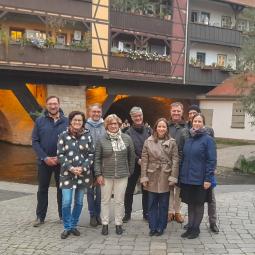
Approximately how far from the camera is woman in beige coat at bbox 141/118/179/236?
242 inches

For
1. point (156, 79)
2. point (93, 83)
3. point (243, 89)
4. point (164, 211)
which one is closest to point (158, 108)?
point (156, 79)

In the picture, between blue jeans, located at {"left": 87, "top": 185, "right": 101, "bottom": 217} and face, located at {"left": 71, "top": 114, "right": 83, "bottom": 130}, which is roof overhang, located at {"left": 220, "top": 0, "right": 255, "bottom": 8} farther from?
face, located at {"left": 71, "top": 114, "right": 83, "bottom": 130}

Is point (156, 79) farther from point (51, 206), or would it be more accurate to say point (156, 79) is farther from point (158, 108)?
point (51, 206)

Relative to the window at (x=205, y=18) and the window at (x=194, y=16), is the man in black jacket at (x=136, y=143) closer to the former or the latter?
the window at (x=194, y=16)

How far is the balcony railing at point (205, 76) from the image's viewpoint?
2817 centimetres

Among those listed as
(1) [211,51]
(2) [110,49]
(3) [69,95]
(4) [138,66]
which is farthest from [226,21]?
(3) [69,95]

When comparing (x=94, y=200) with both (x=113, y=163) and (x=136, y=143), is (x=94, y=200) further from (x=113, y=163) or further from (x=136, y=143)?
(x=136, y=143)

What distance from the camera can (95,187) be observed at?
6.72 metres

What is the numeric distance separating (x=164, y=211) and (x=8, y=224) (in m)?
2.39

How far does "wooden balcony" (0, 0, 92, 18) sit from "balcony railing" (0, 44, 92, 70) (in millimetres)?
1866

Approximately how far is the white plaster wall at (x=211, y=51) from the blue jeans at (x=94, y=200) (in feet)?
77.9

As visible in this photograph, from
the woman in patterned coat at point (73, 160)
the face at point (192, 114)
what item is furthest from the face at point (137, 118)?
the woman in patterned coat at point (73, 160)

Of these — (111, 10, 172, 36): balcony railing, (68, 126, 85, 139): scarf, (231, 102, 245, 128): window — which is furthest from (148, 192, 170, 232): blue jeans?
(231, 102, 245, 128): window

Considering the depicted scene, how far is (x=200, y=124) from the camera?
6039 mm
